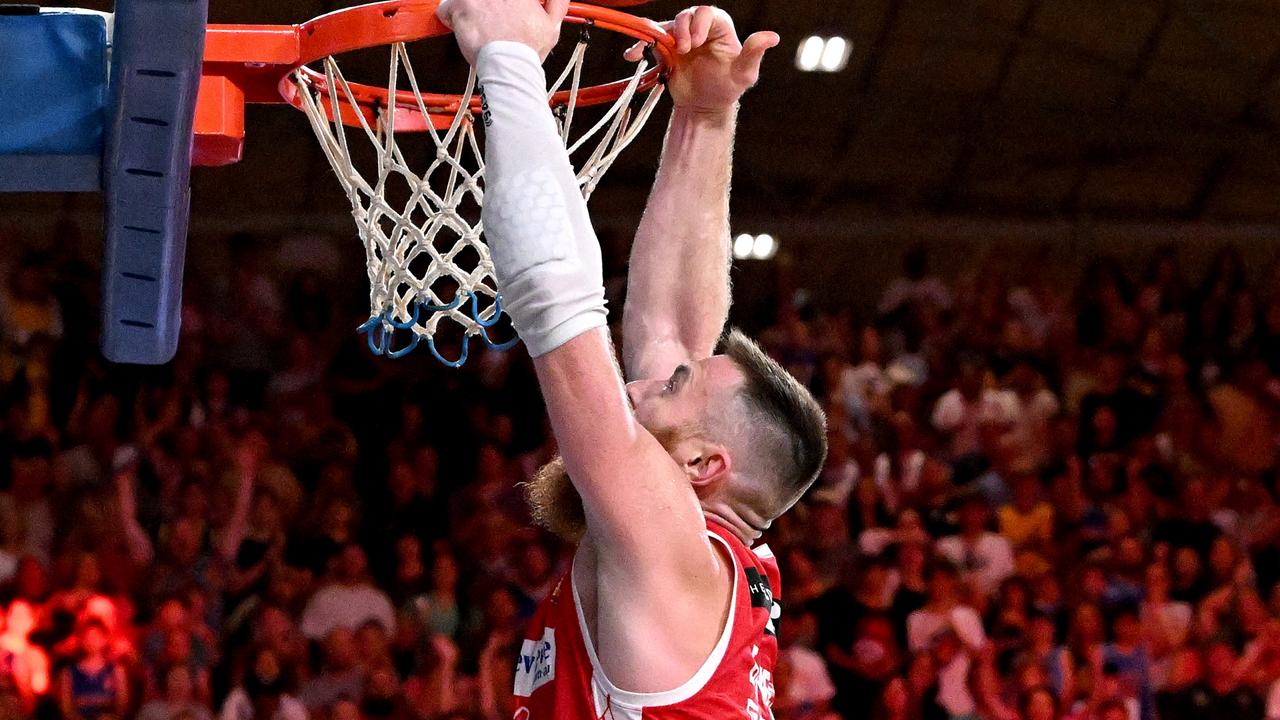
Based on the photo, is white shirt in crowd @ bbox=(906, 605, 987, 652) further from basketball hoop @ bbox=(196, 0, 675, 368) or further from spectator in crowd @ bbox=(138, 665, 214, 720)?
basketball hoop @ bbox=(196, 0, 675, 368)

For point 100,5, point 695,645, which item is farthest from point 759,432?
point 100,5

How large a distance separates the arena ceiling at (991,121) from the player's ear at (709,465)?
6.94m

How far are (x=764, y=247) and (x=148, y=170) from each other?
28.8 ft

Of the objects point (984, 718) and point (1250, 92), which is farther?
point (1250, 92)

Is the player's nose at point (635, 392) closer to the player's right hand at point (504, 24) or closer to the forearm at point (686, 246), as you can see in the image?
the forearm at point (686, 246)

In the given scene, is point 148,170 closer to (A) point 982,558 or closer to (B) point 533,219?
(B) point 533,219

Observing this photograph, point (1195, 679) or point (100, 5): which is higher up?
point (100, 5)

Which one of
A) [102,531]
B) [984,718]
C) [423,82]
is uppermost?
[423,82]

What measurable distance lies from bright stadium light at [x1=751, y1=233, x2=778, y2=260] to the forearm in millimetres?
7966

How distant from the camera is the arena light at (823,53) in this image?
32.6 ft

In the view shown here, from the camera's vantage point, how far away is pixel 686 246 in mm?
3100

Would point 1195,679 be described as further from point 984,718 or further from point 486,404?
point 486,404

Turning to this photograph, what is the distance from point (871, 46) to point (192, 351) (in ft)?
16.4

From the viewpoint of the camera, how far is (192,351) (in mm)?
8203
